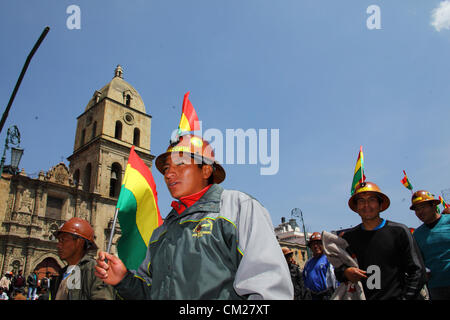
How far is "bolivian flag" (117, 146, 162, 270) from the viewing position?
128 inches

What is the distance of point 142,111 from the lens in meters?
36.6

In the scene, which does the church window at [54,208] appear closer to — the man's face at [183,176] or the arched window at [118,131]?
the arched window at [118,131]

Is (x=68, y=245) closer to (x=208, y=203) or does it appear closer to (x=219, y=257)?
(x=208, y=203)

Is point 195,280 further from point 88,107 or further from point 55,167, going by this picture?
point 88,107

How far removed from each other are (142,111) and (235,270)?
36417 mm

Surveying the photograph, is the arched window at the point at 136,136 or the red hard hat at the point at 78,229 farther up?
the arched window at the point at 136,136

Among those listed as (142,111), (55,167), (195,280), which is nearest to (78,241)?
(195,280)

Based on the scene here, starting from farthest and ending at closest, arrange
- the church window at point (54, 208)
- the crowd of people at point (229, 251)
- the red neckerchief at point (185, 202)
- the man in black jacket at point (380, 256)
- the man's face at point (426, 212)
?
the church window at point (54, 208), the man's face at point (426, 212), the man in black jacket at point (380, 256), the red neckerchief at point (185, 202), the crowd of people at point (229, 251)

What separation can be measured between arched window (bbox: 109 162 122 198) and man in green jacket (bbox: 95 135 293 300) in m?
30.6

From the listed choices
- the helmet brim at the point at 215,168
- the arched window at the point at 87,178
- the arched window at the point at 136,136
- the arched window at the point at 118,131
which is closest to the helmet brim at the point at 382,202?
the helmet brim at the point at 215,168

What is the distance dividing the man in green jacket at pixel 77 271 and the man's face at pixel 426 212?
4.11 metres

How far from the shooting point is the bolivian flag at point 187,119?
2.79 meters

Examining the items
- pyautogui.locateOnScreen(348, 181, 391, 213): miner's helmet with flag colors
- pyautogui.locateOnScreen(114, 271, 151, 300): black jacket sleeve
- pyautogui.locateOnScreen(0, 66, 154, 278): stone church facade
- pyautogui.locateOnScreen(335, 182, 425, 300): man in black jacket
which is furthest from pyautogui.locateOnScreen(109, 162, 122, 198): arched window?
pyautogui.locateOnScreen(114, 271, 151, 300): black jacket sleeve
